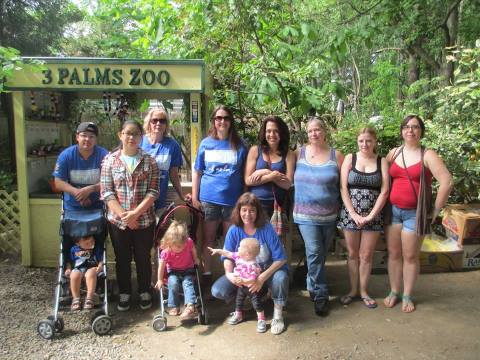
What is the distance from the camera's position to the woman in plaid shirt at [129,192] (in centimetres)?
354

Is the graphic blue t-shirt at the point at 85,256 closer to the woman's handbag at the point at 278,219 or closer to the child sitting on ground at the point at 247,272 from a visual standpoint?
the child sitting on ground at the point at 247,272

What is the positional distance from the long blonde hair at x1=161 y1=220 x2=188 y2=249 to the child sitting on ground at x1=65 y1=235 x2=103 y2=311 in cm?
63

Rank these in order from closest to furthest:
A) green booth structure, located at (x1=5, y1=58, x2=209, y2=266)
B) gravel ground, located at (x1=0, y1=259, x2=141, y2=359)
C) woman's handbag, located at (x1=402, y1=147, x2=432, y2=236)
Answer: gravel ground, located at (x1=0, y1=259, x2=141, y2=359), woman's handbag, located at (x1=402, y1=147, x2=432, y2=236), green booth structure, located at (x1=5, y1=58, x2=209, y2=266)

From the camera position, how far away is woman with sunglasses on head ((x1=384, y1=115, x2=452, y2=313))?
11.5 feet

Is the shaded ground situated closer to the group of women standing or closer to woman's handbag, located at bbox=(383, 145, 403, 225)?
the group of women standing

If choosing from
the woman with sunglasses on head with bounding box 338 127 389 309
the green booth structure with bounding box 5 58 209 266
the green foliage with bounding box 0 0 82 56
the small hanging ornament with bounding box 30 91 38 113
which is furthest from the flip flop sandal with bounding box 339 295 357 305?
the green foliage with bounding box 0 0 82 56

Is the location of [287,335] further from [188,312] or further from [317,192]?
[317,192]

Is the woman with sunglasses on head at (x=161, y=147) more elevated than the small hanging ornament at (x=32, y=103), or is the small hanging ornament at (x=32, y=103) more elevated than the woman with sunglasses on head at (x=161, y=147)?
the small hanging ornament at (x=32, y=103)

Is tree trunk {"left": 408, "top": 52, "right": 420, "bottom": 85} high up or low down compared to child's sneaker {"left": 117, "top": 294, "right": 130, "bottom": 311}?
up

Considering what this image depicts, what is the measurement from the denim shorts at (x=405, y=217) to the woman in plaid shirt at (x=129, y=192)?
2133mm

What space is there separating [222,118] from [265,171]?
2.09 feet

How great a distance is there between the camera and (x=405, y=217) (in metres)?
3.60

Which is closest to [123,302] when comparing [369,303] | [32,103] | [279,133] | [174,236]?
[174,236]

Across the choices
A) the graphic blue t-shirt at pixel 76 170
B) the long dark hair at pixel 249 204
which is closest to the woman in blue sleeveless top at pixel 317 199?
the long dark hair at pixel 249 204
